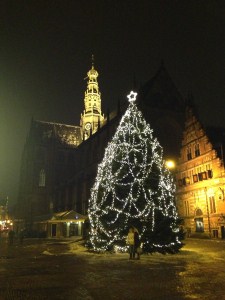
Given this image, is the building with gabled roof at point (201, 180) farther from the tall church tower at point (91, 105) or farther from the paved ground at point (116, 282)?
the tall church tower at point (91, 105)

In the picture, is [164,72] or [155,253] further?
[164,72]

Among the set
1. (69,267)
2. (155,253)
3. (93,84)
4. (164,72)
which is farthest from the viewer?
(93,84)

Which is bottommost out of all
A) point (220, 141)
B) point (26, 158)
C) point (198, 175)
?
point (198, 175)

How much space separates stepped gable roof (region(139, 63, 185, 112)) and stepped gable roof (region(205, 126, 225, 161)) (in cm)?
843

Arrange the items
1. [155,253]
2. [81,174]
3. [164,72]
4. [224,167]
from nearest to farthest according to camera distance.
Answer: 1. [155,253]
2. [224,167]
3. [164,72]
4. [81,174]

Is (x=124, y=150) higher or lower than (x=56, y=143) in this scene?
lower

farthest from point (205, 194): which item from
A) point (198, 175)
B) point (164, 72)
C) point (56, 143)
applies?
point (56, 143)

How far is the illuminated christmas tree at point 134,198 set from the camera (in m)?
17.8

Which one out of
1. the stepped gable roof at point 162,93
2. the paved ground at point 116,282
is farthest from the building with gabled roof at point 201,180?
the paved ground at point 116,282

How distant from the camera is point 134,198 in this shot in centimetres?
1822

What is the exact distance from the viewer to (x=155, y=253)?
1814 cm

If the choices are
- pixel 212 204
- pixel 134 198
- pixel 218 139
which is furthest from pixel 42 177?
pixel 134 198

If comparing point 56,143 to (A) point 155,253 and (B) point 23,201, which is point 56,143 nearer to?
(B) point 23,201

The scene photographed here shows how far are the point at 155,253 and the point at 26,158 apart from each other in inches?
2635
